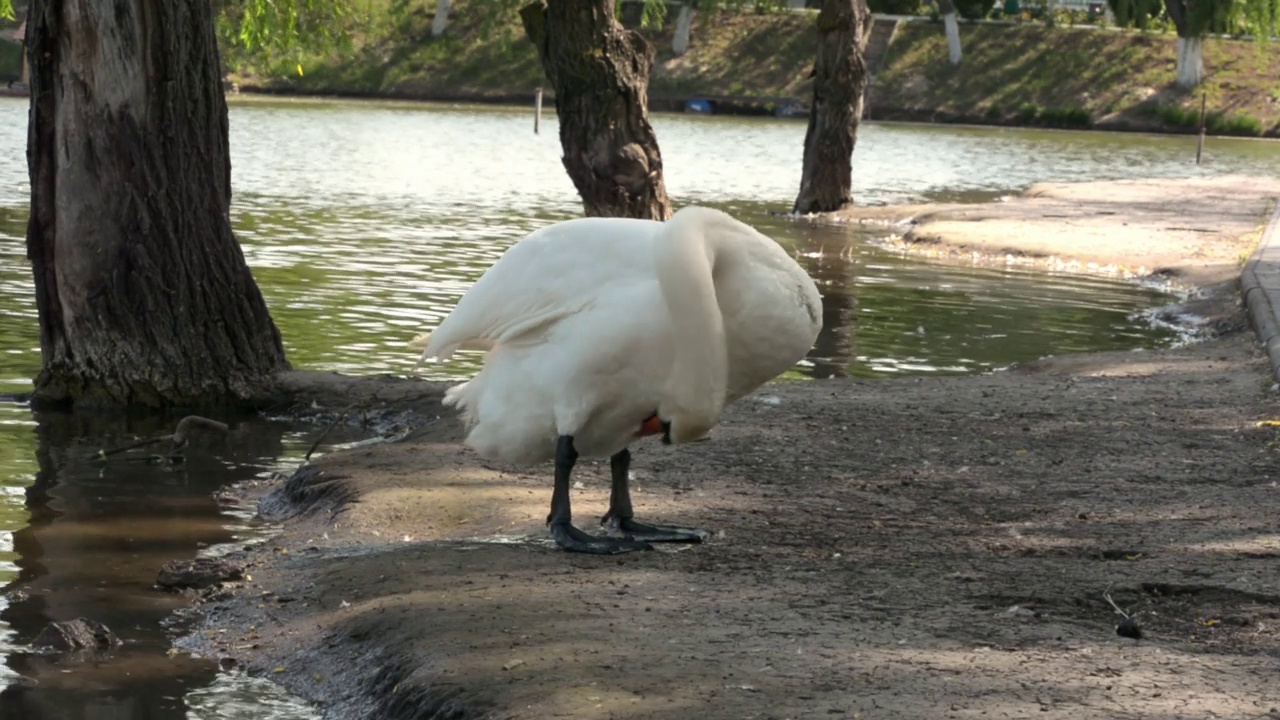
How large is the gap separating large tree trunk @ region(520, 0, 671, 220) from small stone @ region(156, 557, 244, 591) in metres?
7.36

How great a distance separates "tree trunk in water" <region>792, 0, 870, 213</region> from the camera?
2530 cm

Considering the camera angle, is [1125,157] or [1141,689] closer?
[1141,689]

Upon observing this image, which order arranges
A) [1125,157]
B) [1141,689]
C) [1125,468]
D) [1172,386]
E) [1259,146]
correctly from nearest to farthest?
[1141,689], [1125,468], [1172,386], [1125,157], [1259,146]

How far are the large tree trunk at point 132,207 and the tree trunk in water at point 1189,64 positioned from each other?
55090mm

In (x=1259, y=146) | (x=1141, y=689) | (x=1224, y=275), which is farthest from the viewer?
(x=1259, y=146)

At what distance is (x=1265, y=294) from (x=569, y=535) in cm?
880

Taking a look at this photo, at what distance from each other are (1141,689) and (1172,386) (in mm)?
5949

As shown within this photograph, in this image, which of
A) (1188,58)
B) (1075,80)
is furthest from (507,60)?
(1188,58)

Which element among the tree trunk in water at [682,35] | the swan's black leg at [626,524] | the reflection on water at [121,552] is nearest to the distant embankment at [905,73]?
the tree trunk in water at [682,35]

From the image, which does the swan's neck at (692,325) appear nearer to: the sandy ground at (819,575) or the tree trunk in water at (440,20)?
the sandy ground at (819,575)

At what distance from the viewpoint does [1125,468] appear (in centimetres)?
802

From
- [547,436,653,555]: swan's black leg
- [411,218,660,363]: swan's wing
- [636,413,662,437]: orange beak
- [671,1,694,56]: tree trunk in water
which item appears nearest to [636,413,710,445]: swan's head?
[636,413,662,437]: orange beak

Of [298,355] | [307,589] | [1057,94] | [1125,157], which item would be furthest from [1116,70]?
[307,589]

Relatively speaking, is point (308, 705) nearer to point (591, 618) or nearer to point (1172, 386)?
point (591, 618)
